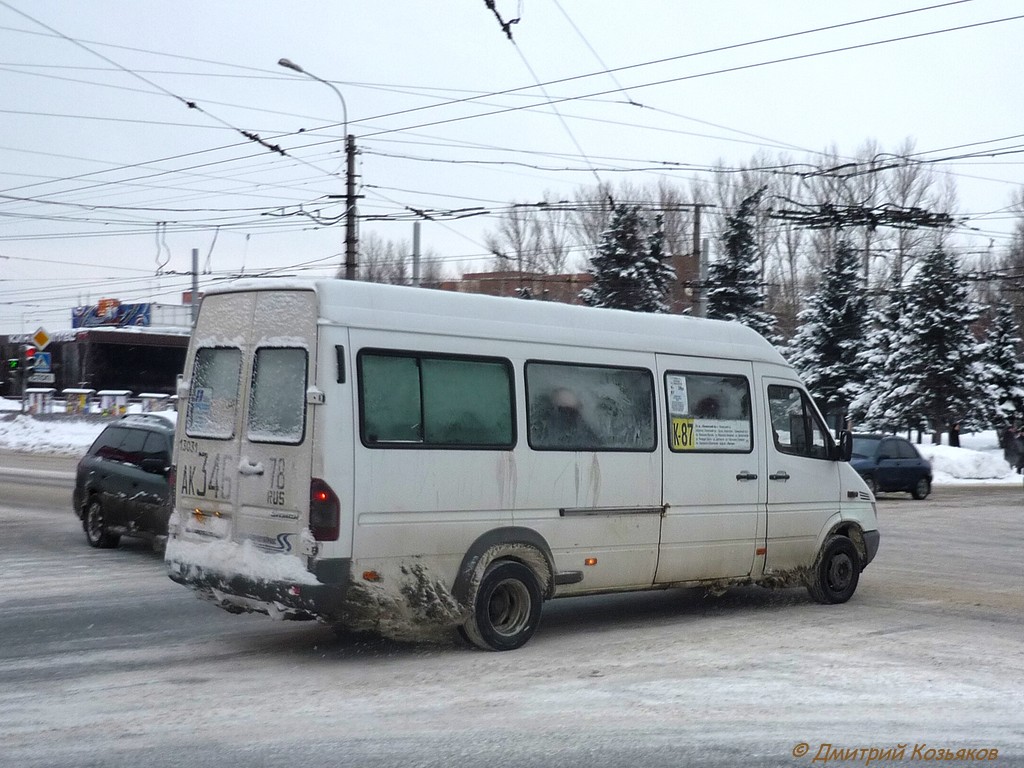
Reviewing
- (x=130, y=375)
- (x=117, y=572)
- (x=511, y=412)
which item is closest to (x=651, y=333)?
(x=511, y=412)

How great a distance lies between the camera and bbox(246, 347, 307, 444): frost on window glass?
25.2ft

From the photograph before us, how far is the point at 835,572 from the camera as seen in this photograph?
11023mm

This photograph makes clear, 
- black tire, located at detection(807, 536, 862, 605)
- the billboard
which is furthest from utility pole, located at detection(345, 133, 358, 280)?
the billboard

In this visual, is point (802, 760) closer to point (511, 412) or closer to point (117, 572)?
point (511, 412)

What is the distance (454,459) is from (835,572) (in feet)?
15.4

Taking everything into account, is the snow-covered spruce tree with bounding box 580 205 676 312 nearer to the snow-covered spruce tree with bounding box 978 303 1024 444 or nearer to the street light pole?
the snow-covered spruce tree with bounding box 978 303 1024 444

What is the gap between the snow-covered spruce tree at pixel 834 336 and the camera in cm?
5422

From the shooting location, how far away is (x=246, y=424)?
803cm

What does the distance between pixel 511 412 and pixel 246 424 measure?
6.29ft

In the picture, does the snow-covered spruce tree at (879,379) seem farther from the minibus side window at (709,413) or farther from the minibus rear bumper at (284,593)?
the minibus rear bumper at (284,593)

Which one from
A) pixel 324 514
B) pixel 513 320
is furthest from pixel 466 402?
pixel 324 514

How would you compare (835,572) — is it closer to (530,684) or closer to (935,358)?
(530,684)

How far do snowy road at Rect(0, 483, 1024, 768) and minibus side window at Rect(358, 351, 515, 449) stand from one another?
154 cm

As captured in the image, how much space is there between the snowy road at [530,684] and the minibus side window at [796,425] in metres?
1.49
